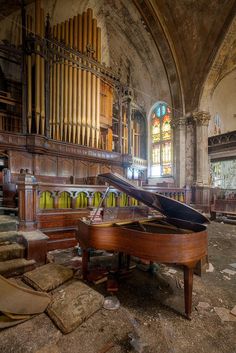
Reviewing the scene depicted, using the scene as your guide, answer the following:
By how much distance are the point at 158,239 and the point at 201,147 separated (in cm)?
694

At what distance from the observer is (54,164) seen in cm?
585

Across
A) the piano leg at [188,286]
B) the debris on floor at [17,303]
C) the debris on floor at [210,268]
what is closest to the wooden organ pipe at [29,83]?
the debris on floor at [17,303]

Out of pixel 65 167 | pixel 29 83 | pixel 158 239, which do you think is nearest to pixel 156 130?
pixel 65 167

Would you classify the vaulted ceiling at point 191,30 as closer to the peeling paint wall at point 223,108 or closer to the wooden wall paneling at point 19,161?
the peeling paint wall at point 223,108

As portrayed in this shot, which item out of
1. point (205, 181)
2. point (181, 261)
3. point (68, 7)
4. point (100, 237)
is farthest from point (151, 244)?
point (68, 7)

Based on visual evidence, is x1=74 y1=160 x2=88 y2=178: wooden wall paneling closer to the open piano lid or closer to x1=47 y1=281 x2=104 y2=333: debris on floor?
the open piano lid

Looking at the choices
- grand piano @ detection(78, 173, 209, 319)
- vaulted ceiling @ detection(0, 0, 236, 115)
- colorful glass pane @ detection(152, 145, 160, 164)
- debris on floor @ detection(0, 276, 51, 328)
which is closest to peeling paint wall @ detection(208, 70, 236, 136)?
vaulted ceiling @ detection(0, 0, 236, 115)

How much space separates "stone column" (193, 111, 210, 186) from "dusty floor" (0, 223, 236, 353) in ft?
19.2

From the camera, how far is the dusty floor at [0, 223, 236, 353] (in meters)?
1.47

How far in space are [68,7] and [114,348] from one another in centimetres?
1057

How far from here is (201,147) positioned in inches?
305

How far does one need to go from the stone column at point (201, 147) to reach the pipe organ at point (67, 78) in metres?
3.89

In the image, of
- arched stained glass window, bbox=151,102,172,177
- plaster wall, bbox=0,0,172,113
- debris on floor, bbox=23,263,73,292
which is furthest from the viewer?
arched stained glass window, bbox=151,102,172,177

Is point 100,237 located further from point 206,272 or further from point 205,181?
point 205,181
